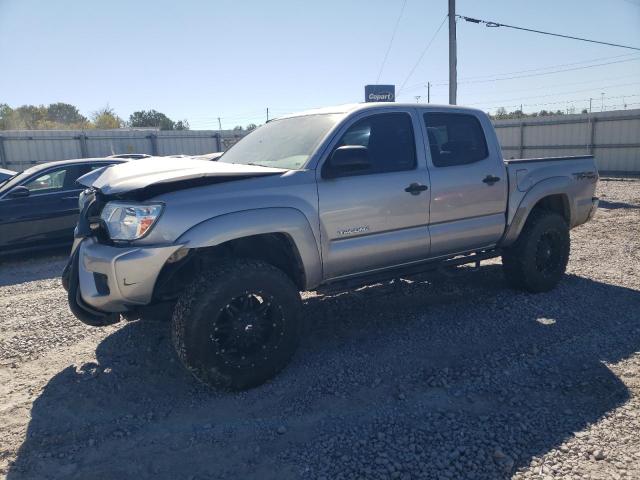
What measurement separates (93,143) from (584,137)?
68.6 feet

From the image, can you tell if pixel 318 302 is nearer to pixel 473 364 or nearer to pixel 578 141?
pixel 473 364

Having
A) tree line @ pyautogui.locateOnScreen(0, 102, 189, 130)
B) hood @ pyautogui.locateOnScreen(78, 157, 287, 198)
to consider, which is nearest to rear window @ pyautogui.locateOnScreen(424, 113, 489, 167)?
hood @ pyautogui.locateOnScreen(78, 157, 287, 198)

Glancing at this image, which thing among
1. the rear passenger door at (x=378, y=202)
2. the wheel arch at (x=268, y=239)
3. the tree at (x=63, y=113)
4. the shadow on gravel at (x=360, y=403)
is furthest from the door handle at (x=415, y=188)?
the tree at (x=63, y=113)

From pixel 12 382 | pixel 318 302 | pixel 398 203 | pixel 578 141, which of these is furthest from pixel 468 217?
pixel 578 141

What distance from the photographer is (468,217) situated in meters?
4.74

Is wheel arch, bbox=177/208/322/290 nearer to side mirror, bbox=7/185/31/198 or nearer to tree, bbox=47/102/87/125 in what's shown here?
side mirror, bbox=7/185/31/198

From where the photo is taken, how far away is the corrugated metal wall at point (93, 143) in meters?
19.4

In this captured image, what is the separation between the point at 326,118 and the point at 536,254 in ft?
9.46

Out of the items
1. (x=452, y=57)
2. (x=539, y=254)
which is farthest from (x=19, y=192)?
(x=452, y=57)

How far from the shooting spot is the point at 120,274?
319 centimetres

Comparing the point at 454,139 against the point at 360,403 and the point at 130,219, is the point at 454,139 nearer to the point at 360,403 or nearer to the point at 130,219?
the point at 360,403

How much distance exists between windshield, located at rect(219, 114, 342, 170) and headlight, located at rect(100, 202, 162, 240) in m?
1.18

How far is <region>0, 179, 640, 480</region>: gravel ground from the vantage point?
2.75 meters

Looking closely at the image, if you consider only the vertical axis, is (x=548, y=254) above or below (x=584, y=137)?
below
